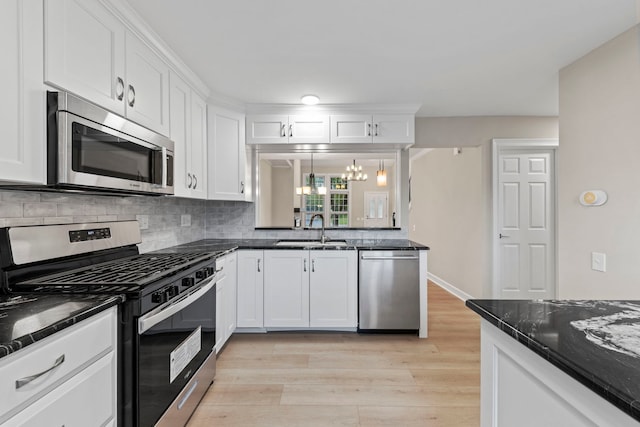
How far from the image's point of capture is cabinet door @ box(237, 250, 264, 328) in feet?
10.1

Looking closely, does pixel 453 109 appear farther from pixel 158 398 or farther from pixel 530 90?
pixel 158 398

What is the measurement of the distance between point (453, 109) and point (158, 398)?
3596 millimetres

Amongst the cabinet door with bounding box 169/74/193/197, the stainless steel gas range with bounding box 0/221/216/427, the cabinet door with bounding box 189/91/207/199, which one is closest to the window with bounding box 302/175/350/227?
the cabinet door with bounding box 189/91/207/199

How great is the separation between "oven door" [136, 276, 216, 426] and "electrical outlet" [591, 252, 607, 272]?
2.66 m

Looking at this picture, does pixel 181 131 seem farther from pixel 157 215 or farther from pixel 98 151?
pixel 98 151

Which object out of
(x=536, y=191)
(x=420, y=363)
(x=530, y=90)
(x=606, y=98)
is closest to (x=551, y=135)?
(x=536, y=191)

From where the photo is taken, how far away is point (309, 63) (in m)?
2.36

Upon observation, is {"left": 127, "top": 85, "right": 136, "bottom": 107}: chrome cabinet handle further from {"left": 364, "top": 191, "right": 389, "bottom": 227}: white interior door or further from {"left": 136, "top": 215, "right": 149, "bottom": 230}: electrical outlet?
{"left": 364, "top": 191, "right": 389, "bottom": 227}: white interior door

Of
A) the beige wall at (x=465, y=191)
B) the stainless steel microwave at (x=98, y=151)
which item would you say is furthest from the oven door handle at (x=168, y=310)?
the beige wall at (x=465, y=191)

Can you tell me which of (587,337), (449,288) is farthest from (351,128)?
(449,288)

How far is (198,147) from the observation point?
2.80 m

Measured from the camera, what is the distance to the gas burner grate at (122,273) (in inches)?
54.3

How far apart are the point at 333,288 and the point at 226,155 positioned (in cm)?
167

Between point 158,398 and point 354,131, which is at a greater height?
point 354,131
